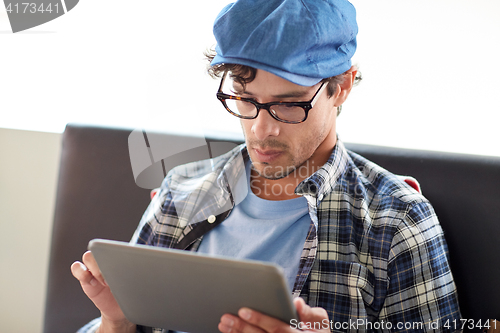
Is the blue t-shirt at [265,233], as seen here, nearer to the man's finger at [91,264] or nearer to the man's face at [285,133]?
the man's face at [285,133]

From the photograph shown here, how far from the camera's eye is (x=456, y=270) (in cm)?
104

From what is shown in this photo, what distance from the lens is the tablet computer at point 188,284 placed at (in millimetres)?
627

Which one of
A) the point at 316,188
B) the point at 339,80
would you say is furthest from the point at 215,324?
the point at 339,80

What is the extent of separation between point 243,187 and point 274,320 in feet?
1.66

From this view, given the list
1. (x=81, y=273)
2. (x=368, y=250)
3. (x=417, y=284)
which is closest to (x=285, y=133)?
(x=368, y=250)

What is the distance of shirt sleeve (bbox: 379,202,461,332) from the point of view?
888mm

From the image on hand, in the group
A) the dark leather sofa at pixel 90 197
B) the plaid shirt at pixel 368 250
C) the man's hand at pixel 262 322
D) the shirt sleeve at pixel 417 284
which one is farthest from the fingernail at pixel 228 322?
the dark leather sofa at pixel 90 197

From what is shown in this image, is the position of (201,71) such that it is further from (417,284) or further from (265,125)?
(417,284)

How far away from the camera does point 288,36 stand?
88 centimetres

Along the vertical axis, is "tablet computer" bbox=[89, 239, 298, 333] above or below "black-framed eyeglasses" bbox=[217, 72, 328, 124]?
below

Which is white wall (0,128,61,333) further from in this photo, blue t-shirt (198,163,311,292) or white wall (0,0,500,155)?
blue t-shirt (198,163,311,292)

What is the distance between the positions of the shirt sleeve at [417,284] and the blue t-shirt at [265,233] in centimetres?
22

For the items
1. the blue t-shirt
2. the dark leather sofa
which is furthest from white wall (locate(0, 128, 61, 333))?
the blue t-shirt

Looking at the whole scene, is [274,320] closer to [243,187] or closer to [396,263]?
[396,263]
